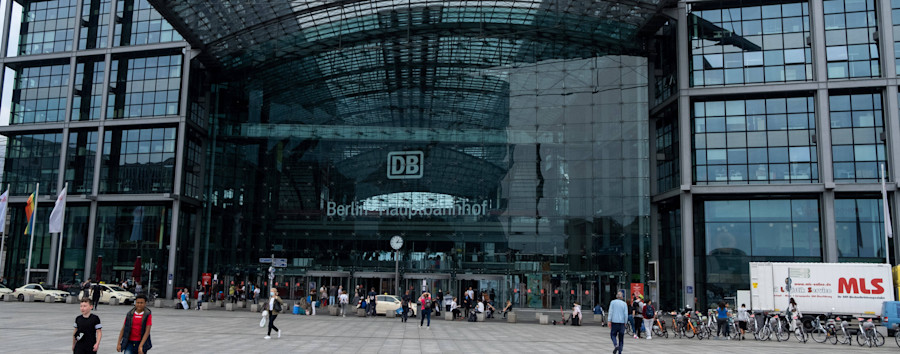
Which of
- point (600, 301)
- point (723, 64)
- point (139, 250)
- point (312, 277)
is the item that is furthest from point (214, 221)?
point (723, 64)

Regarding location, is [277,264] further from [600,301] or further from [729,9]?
[729,9]

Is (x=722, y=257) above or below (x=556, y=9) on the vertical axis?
below

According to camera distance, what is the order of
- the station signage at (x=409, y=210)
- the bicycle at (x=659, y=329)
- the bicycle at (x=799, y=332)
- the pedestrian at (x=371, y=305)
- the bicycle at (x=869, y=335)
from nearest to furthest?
the bicycle at (x=869, y=335), the bicycle at (x=799, y=332), the bicycle at (x=659, y=329), the pedestrian at (x=371, y=305), the station signage at (x=409, y=210)

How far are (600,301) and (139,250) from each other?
110 ft

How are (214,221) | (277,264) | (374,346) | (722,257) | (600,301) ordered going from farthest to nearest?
(214,221) → (277,264) → (600,301) → (722,257) → (374,346)

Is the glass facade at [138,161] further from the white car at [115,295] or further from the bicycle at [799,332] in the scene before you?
the bicycle at [799,332]

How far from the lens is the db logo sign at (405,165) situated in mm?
50406

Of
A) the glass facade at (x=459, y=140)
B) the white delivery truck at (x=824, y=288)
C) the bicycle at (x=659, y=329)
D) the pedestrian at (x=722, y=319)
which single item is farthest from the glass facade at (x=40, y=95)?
the white delivery truck at (x=824, y=288)

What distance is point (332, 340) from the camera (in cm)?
2238

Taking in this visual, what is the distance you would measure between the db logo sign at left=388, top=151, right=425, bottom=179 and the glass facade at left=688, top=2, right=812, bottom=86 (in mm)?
19516

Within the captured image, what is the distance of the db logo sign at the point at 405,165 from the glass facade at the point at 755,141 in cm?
1906

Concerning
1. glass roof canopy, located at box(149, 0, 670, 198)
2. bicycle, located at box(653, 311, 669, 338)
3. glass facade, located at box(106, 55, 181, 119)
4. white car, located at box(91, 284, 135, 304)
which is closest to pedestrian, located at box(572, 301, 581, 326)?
bicycle, located at box(653, 311, 669, 338)

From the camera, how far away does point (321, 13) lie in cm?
4859

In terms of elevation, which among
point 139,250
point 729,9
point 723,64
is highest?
point 729,9
